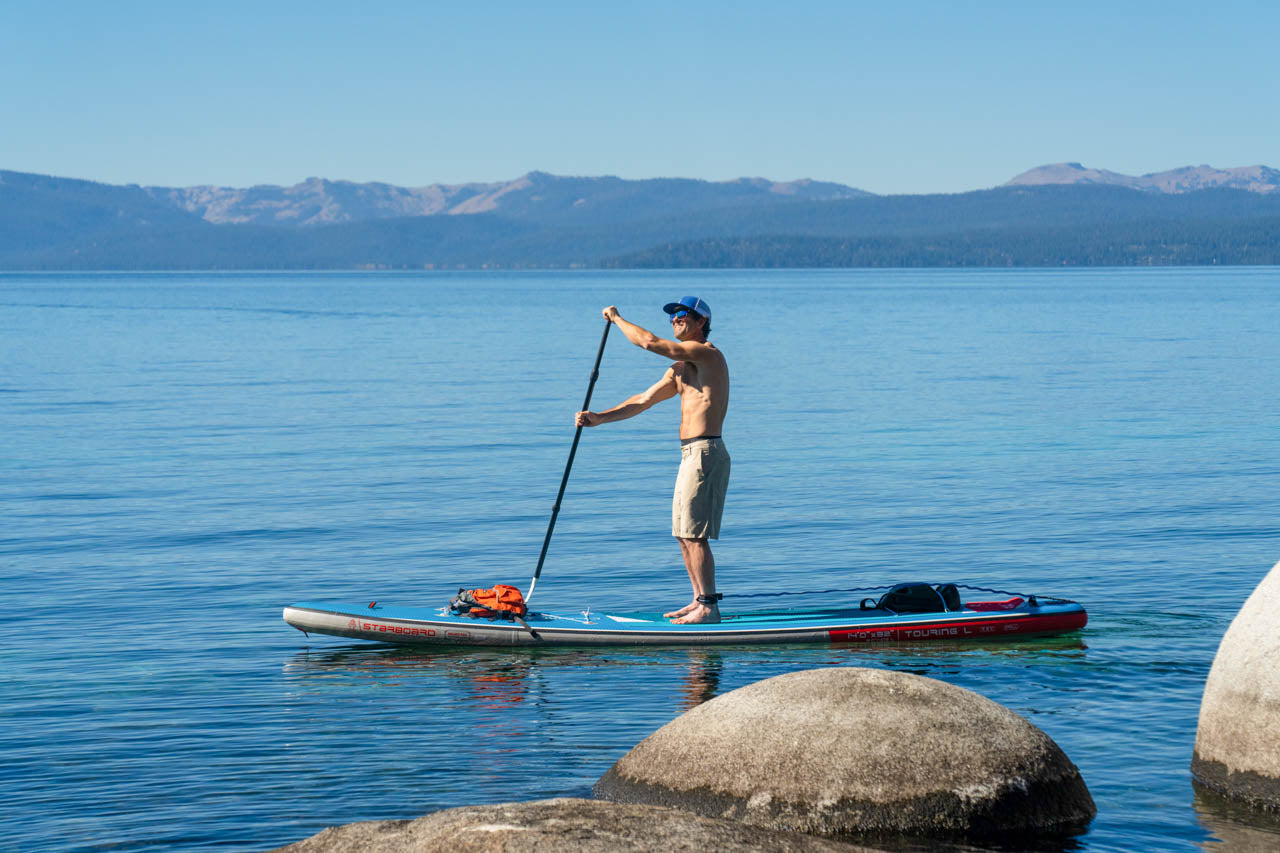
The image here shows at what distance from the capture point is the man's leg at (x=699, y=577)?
11.6 m

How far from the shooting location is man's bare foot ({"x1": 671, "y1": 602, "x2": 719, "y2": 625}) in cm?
1188

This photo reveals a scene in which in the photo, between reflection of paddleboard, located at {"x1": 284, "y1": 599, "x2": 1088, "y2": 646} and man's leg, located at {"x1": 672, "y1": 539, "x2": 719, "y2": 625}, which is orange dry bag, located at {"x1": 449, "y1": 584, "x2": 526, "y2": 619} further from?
man's leg, located at {"x1": 672, "y1": 539, "x2": 719, "y2": 625}

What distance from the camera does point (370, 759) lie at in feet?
29.7

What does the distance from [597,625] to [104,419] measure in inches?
945

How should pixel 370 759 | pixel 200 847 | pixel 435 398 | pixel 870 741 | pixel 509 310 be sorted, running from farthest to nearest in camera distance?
pixel 509 310
pixel 435 398
pixel 370 759
pixel 200 847
pixel 870 741

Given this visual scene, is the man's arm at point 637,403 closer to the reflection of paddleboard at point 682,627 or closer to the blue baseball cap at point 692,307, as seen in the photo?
the blue baseball cap at point 692,307

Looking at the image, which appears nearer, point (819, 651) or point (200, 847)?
point (200, 847)

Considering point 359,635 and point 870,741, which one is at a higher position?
point 870,741

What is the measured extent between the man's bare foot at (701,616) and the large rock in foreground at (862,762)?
455 cm

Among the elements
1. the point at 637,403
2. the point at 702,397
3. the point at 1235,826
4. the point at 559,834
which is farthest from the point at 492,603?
the point at 559,834

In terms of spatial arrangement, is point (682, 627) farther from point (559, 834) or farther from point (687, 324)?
point (559, 834)

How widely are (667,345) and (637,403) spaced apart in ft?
2.88

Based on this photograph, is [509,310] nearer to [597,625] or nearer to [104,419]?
[104,419]

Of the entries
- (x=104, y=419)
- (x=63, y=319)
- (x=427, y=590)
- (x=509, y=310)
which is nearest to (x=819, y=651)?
(x=427, y=590)
